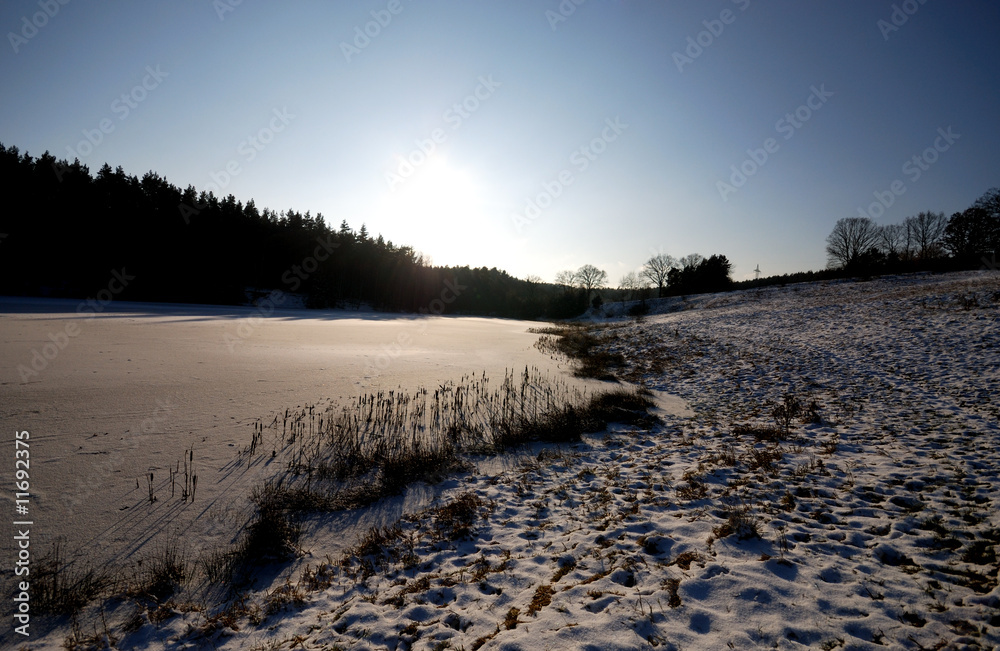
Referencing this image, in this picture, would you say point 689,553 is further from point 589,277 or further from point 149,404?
point 589,277

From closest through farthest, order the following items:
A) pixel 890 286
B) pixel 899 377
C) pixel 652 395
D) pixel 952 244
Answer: pixel 899 377 → pixel 652 395 → pixel 890 286 → pixel 952 244

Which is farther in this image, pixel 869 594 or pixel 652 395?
pixel 652 395

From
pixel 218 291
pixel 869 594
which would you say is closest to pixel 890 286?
pixel 869 594

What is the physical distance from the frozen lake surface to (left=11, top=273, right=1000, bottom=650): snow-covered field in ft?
7.00

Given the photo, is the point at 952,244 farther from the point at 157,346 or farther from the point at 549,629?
the point at 157,346

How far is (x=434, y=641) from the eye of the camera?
3623mm

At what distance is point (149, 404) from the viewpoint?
998 centimetres

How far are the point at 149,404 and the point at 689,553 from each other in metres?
12.8

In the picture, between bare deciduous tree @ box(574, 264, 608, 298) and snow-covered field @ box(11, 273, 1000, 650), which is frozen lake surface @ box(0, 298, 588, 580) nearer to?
snow-covered field @ box(11, 273, 1000, 650)

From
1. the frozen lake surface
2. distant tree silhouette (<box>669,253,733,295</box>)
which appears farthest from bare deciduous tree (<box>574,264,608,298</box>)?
the frozen lake surface

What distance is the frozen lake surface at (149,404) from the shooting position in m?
5.59

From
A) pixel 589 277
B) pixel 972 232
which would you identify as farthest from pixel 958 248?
pixel 589 277

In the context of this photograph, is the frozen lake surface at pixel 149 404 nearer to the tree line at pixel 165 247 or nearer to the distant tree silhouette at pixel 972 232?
the tree line at pixel 165 247

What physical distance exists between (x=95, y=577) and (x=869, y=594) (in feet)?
27.9
